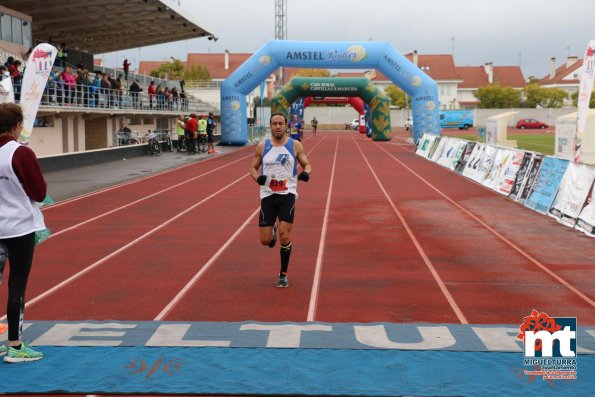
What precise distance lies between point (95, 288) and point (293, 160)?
256 centimetres

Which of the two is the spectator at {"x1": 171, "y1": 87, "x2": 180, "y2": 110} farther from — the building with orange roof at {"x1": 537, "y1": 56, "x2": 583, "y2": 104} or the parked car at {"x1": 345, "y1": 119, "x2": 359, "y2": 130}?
the building with orange roof at {"x1": 537, "y1": 56, "x2": 583, "y2": 104}

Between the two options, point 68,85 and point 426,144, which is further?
point 426,144

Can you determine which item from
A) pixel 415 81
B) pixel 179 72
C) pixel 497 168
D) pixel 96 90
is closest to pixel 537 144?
pixel 415 81

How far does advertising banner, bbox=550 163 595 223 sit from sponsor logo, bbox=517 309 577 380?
291 inches

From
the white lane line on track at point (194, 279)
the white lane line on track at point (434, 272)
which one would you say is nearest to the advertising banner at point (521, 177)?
the white lane line on track at point (434, 272)

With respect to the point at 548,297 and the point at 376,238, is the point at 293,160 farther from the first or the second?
the point at 376,238

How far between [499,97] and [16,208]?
98.6 meters

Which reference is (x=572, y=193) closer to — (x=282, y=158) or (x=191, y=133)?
(x=282, y=158)

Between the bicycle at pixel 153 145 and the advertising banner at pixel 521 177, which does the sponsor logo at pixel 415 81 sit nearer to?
the bicycle at pixel 153 145

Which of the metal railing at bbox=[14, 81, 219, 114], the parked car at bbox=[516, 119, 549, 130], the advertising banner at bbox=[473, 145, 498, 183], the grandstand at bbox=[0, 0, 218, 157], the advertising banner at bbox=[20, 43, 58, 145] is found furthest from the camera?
the parked car at bbox=[516, 119, 549, 130]

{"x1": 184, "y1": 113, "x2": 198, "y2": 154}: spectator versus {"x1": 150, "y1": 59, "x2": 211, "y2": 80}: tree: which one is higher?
{"x1": 150, "y1": 59, "x2": 211, "y2": 80}: tree

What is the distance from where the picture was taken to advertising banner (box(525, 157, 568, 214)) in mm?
14203

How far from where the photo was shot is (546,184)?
14898mm

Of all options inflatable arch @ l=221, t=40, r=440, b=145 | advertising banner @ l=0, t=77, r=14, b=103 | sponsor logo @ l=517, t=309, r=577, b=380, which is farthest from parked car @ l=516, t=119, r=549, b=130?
sponsor logo @ l=517, t=309, r=577, b=380
